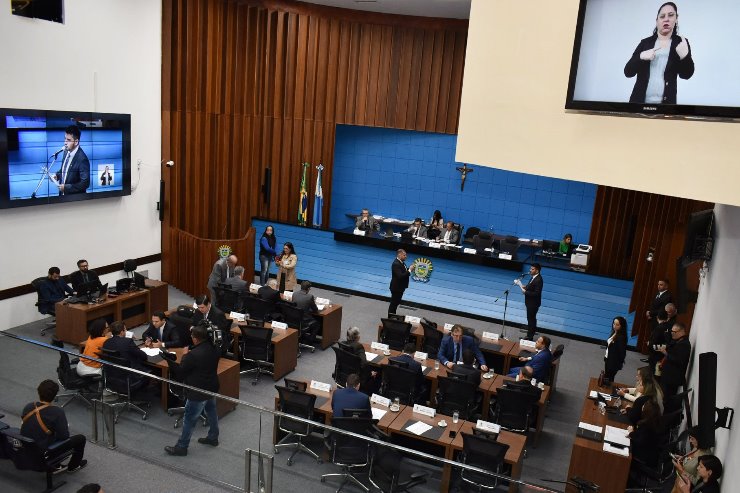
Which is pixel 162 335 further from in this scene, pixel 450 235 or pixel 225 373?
pixel 450 235

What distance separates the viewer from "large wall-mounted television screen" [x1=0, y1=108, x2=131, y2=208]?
10055 millimetres

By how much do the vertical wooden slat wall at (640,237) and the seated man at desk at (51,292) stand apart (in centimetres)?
1009

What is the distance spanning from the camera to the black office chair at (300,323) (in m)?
10.2

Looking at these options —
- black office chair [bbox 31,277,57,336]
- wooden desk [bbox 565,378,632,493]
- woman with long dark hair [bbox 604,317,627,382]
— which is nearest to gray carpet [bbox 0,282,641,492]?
wooden desk [bbox 565,378,632,493]

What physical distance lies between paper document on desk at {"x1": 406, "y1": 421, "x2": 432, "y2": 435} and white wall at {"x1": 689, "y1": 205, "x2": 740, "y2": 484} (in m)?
2.83

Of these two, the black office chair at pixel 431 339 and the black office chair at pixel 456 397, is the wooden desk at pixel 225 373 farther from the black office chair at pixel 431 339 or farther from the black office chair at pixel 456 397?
the black office chair at pixel 431 339

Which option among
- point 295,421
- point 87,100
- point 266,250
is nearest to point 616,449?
point 295,421

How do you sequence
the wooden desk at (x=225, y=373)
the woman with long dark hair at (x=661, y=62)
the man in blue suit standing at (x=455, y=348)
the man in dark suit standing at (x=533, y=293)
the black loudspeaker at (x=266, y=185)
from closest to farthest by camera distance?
1. the woman with long dark hair at (x=661, y=62)
2. the wooden desk at (x=225, y=373)
3. the man in blue suit standing at (x=455, y=348)
4. the man in dark suit standing at (x=533, y=293)
5. the black loudspeaker at (x=266, y=185)

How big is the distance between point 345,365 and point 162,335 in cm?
256

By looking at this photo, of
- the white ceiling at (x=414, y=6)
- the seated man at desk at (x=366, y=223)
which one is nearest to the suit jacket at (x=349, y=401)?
the seated man at desk at (x=366, y=223)

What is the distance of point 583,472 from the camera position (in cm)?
678

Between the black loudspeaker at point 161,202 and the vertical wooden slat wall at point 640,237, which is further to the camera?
the black loudspeaker at point 161,202

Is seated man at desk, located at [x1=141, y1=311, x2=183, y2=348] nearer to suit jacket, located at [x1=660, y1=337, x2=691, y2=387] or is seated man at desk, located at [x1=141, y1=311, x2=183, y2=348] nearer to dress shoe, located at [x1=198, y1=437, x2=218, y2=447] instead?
dress shoe, located at [x1=198, y1=437, x2=218, y2=447]

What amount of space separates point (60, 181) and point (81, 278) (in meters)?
1.72
